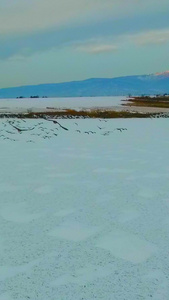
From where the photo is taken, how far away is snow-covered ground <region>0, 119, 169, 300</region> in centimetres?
268

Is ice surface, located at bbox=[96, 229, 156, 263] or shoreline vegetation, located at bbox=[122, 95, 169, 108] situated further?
shoreline vegetation, located at bbox=[122, 95, 169, 108]

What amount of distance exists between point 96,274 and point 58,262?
355 millimetres

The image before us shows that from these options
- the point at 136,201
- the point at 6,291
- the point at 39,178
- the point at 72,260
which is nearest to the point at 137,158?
the point at 39,178

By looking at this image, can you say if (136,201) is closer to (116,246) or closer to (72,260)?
(116,246)

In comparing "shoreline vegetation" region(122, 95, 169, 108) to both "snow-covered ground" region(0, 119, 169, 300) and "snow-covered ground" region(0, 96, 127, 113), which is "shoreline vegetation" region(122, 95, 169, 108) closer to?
"snow-covered ground" region(0, 96, 127, 113)

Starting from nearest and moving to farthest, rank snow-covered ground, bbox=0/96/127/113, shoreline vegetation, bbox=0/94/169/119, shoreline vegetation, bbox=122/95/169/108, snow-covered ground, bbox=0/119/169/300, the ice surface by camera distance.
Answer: snow-covered ground, bbox=0/119/169/300 < the ice surface < shoreline vegetation, bbox=0/94/169/119 < snow-covered ground, bbox=0/96/127/113 < shoreline vegetation, bbox=122/95/169/108

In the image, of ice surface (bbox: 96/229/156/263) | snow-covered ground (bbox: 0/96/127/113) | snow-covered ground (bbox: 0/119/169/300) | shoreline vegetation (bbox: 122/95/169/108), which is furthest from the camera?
shoreline vegetation (bbox: 122/95/169/108)

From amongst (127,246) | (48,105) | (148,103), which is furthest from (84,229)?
(148,103)

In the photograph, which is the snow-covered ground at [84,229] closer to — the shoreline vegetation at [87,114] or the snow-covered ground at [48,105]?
the shoreline vegetation at [87,114]

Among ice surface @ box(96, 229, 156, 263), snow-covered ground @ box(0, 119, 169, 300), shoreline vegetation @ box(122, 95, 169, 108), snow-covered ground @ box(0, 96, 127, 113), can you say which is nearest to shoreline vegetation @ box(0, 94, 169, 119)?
snow-covered ground @ box(0, 96, 127, 113)

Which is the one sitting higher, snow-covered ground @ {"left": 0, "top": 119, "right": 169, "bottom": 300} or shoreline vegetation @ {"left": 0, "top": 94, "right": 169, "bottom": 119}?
shoreline vegetation @ {"left": 0, "top": 94, "right": 169, "bottom": 119}

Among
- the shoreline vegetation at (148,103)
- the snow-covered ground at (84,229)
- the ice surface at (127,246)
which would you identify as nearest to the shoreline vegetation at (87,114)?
the shoreline vegetation at (148,103)

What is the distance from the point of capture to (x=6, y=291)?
8.49ft

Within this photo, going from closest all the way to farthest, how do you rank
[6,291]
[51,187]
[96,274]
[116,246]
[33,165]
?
[6,291] → [96,274] → [116,246] → [51,187] → [33,165]
